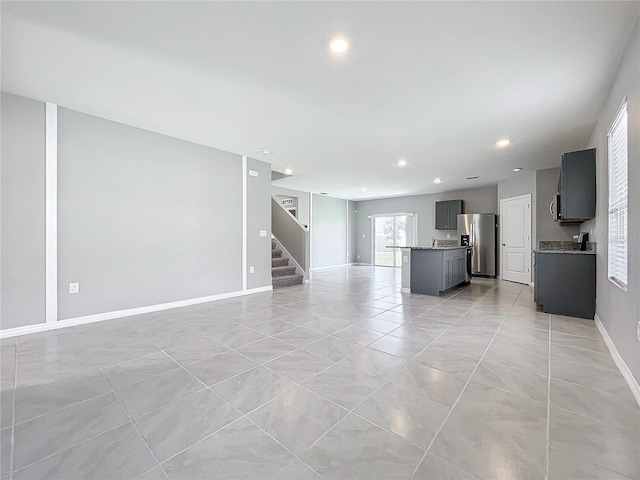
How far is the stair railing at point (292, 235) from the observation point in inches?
283

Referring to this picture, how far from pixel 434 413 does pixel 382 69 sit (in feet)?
9.18

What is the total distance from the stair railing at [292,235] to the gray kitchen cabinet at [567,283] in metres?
4.63

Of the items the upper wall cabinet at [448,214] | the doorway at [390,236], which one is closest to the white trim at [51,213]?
the upper wall cabinet at [448,214]

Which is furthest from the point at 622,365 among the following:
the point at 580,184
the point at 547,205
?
the point at 547,205

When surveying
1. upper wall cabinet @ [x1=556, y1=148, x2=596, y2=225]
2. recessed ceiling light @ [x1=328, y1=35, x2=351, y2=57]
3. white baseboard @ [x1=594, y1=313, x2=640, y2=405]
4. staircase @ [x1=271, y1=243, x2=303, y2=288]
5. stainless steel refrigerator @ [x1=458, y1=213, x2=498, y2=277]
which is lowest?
white baseboard @ [x1=594, y1=313, x2=640, y2=405]

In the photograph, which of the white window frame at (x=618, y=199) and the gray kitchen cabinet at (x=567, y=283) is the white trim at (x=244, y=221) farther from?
the white window frame at (x=618, y=199)

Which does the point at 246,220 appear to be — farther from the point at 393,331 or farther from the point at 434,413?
the point at 434,413

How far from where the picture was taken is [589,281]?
12.5 feet

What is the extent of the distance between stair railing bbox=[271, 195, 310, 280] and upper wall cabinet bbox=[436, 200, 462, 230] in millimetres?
4666

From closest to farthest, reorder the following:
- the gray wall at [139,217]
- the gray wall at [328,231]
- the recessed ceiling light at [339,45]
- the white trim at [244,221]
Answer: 1. the recessed ceiling light at [339,45]
2. the gray wall at [139,217]
3. the white trim at [244,221]
4. the gray wall at [328,231]

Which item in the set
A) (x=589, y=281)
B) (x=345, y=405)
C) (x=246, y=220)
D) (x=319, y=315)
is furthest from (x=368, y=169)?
(x=345, y=405)

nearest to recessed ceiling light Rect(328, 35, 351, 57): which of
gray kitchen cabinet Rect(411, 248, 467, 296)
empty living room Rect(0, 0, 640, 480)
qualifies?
empty living room Rect(0, 0, 640, 480)

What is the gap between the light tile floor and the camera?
1383mm

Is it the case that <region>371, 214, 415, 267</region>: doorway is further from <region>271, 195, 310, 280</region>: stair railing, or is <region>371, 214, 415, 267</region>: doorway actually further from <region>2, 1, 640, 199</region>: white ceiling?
<region>2, 1, 640, 199</region>: white ceiling
